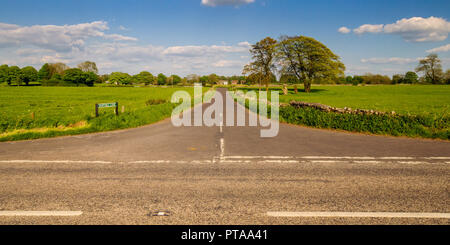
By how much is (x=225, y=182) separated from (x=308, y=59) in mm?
51529

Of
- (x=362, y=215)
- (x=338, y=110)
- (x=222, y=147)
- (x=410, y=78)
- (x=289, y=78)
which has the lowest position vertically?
(x=362, y=215)

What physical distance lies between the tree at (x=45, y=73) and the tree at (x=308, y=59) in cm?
13235

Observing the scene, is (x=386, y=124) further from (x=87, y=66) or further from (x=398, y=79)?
(x=87, y=66)

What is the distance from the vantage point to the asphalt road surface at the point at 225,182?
420 centimetres

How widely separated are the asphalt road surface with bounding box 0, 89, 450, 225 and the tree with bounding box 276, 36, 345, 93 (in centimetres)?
4264

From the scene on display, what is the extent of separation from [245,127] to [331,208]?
1009 cm

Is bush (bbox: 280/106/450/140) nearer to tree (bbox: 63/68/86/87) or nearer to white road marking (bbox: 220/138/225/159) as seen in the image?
white road marking (bbox: 220/138/225/159)

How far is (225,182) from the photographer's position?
5719 millimetres

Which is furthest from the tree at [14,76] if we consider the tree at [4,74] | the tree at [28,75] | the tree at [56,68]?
the tree at [56,68]

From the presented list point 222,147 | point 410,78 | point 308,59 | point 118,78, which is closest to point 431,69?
point 410,78

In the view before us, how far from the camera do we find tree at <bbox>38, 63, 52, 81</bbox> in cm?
12888

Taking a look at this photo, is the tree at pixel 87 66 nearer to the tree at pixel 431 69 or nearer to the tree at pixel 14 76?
the tree at pixel 14 76
